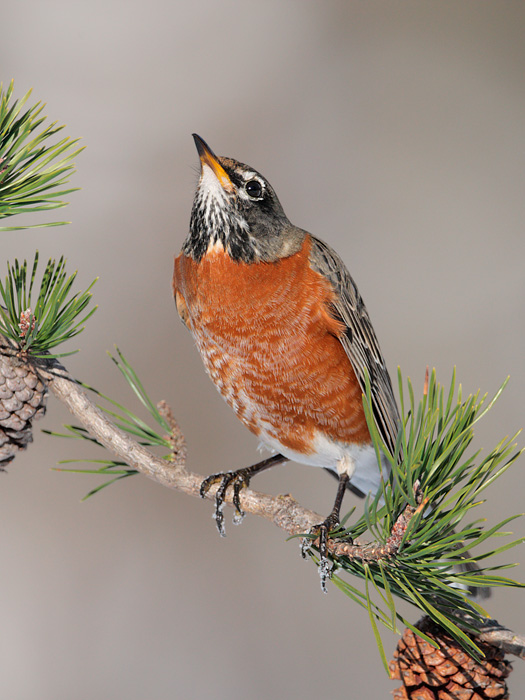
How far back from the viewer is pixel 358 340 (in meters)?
2.46

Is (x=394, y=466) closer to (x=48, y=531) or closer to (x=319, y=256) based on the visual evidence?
(x=319, y=256)

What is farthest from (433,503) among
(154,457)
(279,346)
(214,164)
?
(214,164)

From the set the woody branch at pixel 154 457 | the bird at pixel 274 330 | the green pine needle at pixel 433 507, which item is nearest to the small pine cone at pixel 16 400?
the woody branch at pixel 154 457

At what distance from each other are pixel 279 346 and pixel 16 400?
0.93 meters

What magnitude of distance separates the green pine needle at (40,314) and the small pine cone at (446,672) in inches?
43.2

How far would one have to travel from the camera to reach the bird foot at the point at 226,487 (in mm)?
2151

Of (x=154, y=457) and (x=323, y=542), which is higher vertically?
(x=154, y=457)

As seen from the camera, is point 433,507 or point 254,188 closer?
point 433,507

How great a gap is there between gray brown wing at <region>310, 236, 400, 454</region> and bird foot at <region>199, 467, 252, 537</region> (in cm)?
54

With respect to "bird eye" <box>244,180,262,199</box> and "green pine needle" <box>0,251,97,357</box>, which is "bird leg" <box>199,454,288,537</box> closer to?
"green pine needle" <box>0,251,97,357</box>

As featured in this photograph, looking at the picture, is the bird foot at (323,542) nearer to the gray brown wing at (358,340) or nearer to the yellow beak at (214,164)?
the gray brown wing at (358,340)

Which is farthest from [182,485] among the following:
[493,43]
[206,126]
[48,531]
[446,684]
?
[493,43]

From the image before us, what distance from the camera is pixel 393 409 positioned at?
2.62 meters

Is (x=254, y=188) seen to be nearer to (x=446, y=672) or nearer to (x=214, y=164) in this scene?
(x=214, y=164)
